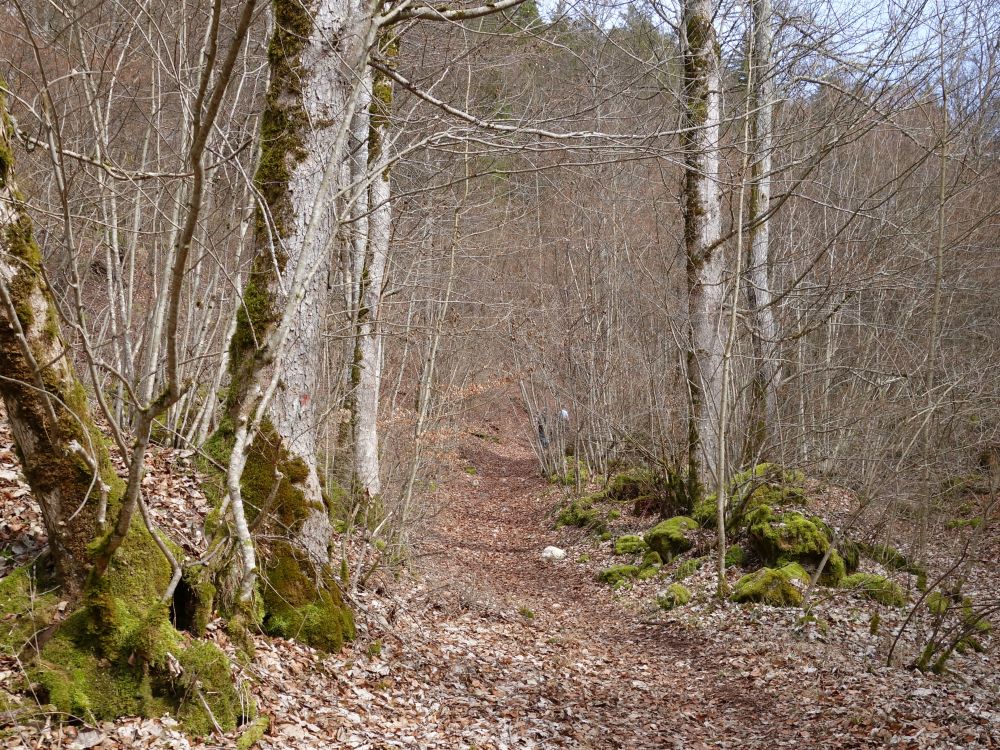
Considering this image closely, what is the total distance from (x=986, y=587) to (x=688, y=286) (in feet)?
14.5

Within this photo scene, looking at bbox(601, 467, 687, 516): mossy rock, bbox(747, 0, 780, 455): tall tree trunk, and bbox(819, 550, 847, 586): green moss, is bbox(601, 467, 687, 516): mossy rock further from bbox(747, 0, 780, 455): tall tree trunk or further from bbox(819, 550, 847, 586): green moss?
bbox(819, 550, 847, 586): green moss

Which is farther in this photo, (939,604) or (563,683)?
(939,604)

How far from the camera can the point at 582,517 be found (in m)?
11.2

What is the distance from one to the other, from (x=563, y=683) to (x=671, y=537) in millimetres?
3658

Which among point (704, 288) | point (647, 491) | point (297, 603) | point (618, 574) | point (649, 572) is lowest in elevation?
point (618, 574)

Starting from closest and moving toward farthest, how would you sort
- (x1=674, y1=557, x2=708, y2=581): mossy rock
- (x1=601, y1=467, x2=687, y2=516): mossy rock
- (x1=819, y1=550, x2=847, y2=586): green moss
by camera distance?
(x1=819, y1=550, x2=847, y2=586): green moss
(x1=674, y1=557, x2=708, y2=581): mossy rock
(x1=601, y1=467, x2=687, y2=516): mossy rock

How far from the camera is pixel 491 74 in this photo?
24.1 feet

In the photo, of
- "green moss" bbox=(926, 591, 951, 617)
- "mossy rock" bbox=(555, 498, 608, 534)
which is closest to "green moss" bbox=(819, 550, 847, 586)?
"green moss" bbox=(926, 591, 951, 617)

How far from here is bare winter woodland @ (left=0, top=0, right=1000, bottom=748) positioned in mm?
3197

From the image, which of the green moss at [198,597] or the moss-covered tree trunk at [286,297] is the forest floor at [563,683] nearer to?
the green moss at [198,597]

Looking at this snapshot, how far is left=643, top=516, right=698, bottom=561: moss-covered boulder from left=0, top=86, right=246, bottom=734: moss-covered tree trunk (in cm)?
612

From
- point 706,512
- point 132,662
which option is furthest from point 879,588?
point 132,662

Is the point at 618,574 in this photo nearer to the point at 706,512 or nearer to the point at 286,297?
the point at 706,512

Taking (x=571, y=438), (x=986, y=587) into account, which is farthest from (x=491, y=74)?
(x=571, y=438)
